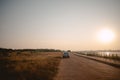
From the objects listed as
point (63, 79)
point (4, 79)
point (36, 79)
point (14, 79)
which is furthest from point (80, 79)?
point (4, 79)

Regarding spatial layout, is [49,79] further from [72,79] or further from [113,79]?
[113,79]

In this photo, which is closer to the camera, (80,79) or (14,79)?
(80,79)

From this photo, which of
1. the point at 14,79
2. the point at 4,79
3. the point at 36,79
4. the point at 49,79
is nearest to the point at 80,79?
the point at 49,79

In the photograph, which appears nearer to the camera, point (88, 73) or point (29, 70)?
point (88, 73)

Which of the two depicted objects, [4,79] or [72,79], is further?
[4,79]

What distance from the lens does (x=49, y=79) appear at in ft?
35.5

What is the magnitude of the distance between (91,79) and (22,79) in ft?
17.2

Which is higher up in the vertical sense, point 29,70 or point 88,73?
point 88,73

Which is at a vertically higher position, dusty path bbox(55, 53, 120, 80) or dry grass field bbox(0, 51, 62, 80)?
dusty path bbox(55, 53, 120, 80)

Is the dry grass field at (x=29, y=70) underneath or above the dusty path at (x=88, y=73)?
underneath

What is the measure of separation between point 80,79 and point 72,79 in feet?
1.97

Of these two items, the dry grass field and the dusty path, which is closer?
the dusty path

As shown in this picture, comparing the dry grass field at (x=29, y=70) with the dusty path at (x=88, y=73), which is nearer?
the dusty path at (x=88, y=73)

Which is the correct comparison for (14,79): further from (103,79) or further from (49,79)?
(103,79)
